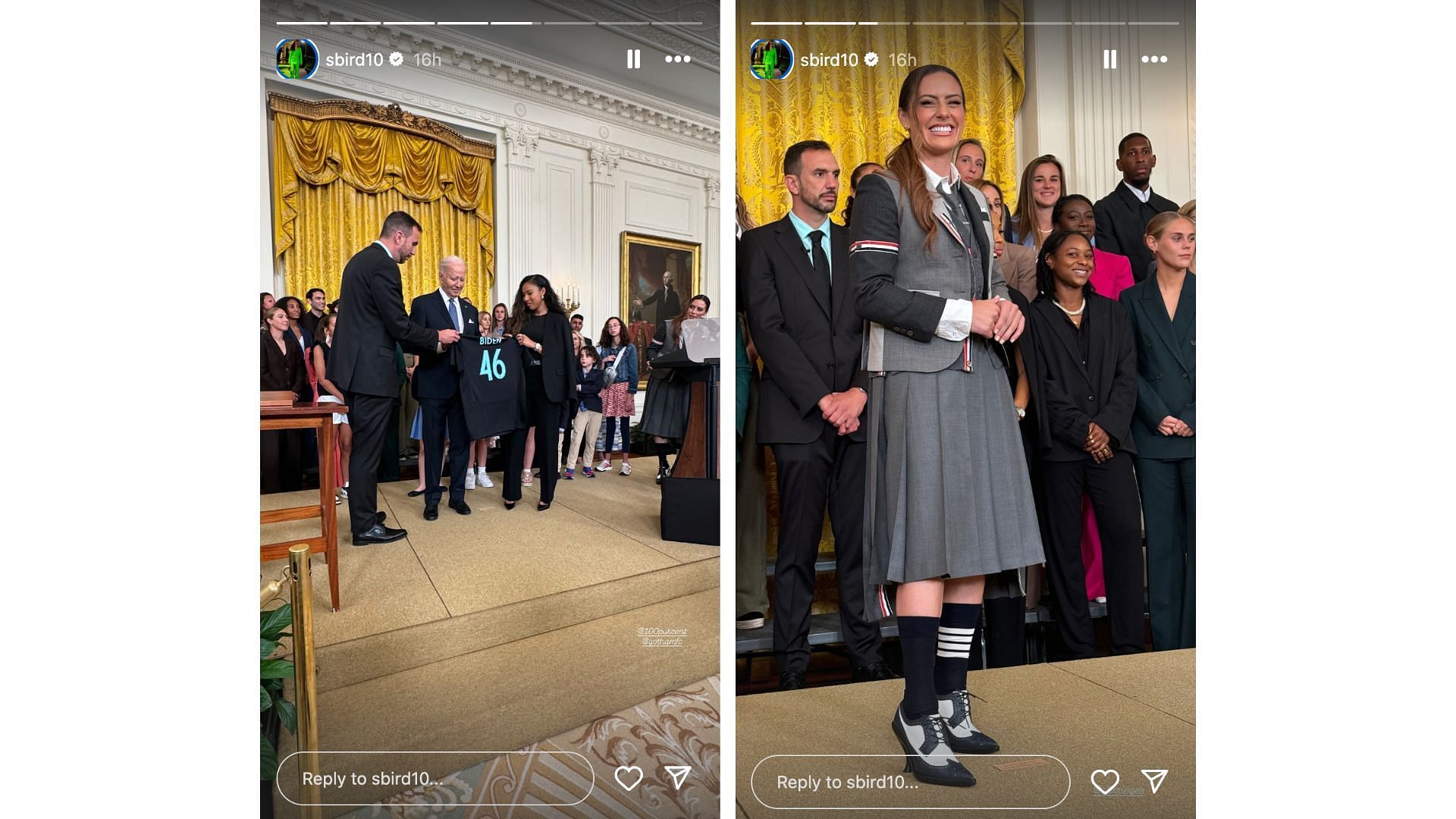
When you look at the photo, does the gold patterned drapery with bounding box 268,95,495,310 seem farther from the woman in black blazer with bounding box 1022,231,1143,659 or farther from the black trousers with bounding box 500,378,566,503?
the woman in black blazer with bounding box 1022,231,1143,659

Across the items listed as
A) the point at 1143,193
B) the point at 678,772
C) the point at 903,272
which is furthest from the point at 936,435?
the point at 678,772

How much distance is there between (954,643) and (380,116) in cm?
200

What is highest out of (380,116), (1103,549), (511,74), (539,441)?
(511,74)

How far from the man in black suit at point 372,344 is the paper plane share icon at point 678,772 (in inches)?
36.5

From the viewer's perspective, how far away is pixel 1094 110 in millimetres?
2225

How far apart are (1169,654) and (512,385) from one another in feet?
6.23

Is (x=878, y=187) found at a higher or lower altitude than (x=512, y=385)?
higher

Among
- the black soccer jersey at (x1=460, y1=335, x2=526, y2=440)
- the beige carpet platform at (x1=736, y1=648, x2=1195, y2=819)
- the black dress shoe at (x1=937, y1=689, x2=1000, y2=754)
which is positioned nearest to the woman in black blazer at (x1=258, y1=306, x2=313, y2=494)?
the black soccer jersey at (x1=460, y1=335, x2=526, y2=440)

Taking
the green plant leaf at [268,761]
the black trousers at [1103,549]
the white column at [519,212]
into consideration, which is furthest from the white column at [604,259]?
the green plant leaf at [268,761]

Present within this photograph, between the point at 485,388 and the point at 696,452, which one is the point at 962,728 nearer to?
the point at 696,452

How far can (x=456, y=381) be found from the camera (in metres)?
2.27

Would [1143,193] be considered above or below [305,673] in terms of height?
above
